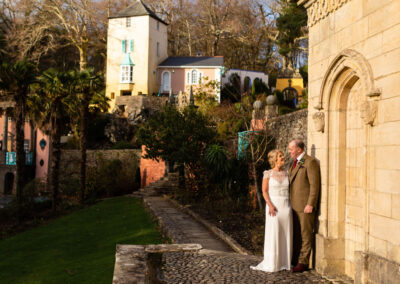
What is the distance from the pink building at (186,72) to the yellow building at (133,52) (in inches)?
36.6

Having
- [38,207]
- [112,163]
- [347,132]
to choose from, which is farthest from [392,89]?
[112,163]

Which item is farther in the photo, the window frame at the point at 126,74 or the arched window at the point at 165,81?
the arched window at the point at 165,81

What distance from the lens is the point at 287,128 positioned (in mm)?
13766

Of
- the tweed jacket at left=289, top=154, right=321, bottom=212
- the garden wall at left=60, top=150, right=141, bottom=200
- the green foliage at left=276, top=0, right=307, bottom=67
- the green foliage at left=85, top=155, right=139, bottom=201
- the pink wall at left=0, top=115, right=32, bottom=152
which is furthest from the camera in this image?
the pink wall at left=0, top=115, right=32, bottom=152

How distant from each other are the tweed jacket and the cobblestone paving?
1031mm

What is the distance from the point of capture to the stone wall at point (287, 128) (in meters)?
12.4

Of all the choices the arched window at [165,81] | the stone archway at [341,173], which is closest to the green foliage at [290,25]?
the arched window at [165,81]

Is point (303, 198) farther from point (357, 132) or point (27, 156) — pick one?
point (27, 156)

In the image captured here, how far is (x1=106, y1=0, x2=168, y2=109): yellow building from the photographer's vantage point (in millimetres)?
42531

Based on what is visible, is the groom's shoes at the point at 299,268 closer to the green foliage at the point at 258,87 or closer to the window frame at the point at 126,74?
the green foliage at the point at 258,87

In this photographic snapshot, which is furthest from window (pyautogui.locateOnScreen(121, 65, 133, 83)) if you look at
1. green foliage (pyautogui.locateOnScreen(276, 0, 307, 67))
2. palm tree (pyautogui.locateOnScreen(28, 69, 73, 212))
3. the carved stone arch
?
the carved stone arch

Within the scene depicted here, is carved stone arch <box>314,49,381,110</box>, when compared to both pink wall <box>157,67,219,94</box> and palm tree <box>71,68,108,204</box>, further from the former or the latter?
pink wall <box>157,67,219,94</box>

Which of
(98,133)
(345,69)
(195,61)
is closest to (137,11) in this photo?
Answer: (195,61)

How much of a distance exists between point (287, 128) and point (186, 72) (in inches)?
1181
